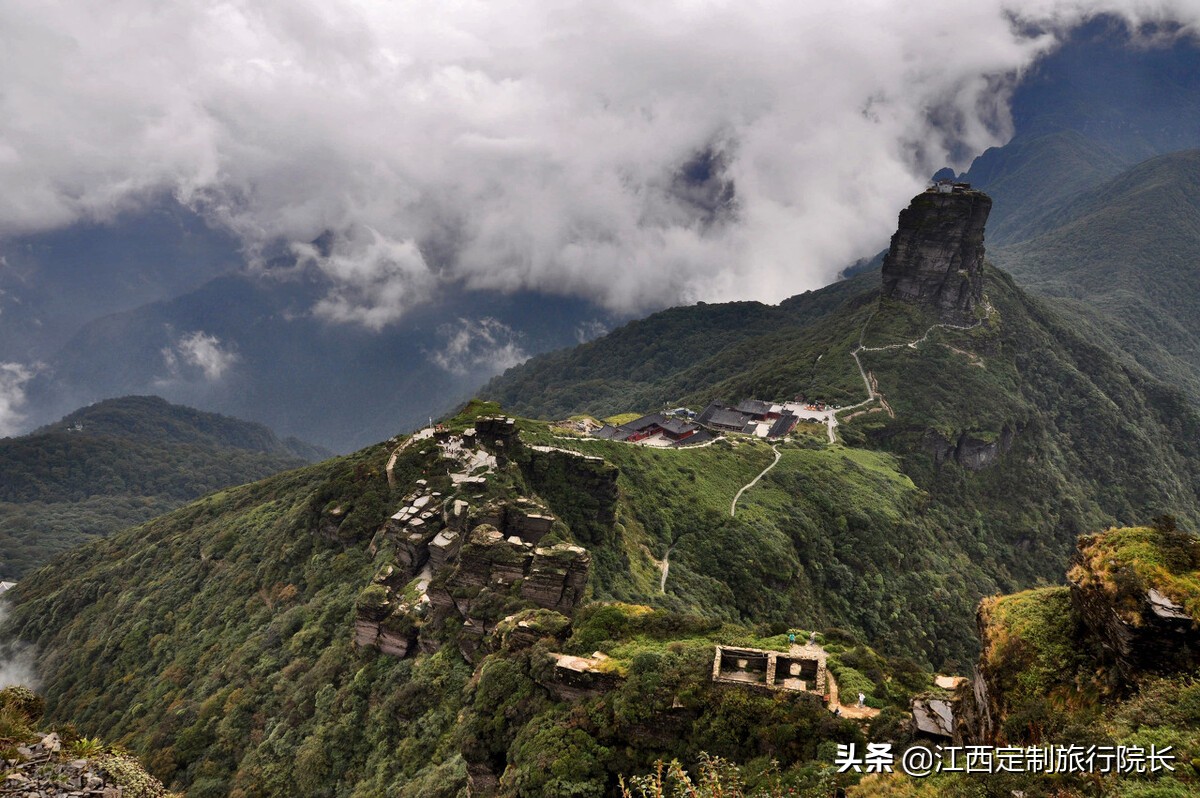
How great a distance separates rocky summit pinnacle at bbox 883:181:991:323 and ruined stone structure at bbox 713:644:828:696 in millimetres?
148547

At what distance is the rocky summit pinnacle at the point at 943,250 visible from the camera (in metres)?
140

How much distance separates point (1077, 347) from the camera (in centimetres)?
15875

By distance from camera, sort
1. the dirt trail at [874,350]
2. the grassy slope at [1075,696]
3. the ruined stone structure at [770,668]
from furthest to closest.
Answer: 1. the dirt trail at [874,350]
2. the ruined stone structure at [770,668]
3. the grassy slope at [1075,696]

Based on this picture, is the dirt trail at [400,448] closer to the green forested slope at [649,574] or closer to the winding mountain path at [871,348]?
the green forested slope at [649,574]

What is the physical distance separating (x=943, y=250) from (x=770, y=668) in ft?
496

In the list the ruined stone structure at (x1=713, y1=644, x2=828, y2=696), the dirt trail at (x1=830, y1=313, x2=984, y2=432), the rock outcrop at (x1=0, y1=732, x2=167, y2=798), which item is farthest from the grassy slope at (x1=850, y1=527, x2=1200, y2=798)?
the dirt trail at (x1=830, y1=313, x2=984, y2=432)

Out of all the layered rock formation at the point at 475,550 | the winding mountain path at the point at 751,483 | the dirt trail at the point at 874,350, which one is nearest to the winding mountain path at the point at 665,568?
the layered rock formation at the point at 475,550

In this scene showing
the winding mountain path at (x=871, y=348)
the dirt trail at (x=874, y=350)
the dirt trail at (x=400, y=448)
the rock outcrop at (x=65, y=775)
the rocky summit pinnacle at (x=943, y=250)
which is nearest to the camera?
the rock outcrop at (x=65, y=775)

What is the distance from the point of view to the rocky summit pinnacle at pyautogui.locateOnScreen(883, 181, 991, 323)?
459 ft

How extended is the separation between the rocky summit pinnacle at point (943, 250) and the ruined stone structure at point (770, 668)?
487 ft

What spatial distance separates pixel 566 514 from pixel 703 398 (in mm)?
108871

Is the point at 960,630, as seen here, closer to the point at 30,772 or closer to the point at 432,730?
the point at 432,730

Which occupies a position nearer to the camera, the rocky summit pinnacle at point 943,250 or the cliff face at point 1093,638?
the cliff face at point 1093,638

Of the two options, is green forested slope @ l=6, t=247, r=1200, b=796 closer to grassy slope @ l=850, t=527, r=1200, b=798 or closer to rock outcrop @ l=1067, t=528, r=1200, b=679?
grassy slope @ l=850, t=527, r=1200, b=798
